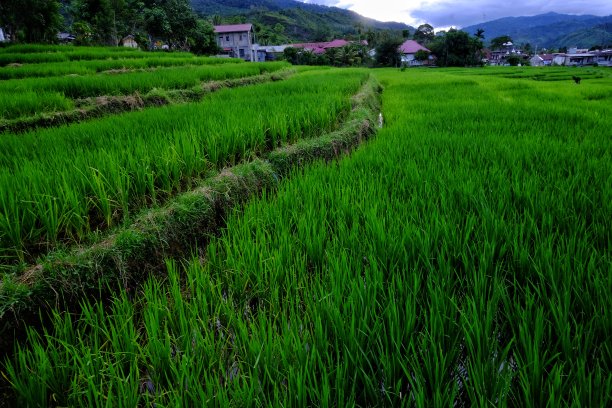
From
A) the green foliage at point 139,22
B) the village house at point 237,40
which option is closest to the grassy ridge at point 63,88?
the green foliage at point 139,22

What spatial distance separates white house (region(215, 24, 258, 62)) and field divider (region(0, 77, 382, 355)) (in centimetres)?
4341

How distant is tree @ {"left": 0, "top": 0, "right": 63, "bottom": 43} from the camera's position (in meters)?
17.1

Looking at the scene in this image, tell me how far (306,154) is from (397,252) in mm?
2295

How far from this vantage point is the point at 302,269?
158 centimetres

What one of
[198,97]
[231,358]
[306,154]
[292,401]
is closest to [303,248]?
[231,358]

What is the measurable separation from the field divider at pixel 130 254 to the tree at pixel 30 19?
72.8 ft

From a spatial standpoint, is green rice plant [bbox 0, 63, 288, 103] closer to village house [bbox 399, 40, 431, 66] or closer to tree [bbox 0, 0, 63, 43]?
tree [bbox 0, 0, 63, 43]

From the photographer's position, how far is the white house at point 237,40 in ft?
135

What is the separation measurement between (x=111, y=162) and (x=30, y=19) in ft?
76.7

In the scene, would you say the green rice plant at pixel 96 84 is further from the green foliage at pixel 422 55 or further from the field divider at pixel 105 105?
the green foliage at pixel 422 55

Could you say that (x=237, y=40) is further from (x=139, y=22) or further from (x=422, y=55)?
(x=422, y=55)

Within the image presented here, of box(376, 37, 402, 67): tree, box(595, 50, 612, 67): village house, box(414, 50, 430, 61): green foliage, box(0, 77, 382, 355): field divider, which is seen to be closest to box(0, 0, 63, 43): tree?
box(0, 77, 382, 355): field divider

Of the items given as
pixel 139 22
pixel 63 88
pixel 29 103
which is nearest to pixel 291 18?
pixel 139 22

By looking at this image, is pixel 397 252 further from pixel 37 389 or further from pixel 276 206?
pixel 37 389
